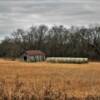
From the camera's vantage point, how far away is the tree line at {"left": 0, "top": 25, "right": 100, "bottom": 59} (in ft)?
370

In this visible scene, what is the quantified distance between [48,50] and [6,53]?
15.3m

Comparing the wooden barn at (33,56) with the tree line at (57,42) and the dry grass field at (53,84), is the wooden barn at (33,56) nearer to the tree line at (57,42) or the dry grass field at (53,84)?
the tree line at (57,42)

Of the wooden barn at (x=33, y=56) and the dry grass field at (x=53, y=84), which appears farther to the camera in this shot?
the wooden barn at (x=33, y=56)

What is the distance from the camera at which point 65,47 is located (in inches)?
4564

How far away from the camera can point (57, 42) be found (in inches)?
4862

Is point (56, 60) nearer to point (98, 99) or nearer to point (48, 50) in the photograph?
point (48, 50)

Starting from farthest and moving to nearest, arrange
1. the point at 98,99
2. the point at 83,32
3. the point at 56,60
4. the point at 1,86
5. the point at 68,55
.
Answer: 1. the point at 83,32
2. the point at 68,55
3. the point at 56,60
4. the point at 1,86
5. the point at 98,99

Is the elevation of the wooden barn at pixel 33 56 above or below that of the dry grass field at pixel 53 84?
below

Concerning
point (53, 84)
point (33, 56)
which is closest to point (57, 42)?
point (33, 56)

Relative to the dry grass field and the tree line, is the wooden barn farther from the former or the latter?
the dry grass field

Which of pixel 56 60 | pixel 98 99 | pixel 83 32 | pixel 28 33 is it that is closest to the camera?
pixel 98 99

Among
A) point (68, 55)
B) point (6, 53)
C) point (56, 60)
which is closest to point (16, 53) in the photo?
point (6, 53)

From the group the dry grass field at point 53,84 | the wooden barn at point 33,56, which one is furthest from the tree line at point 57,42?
the dry grass field at point 53,84

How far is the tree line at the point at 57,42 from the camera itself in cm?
11262
